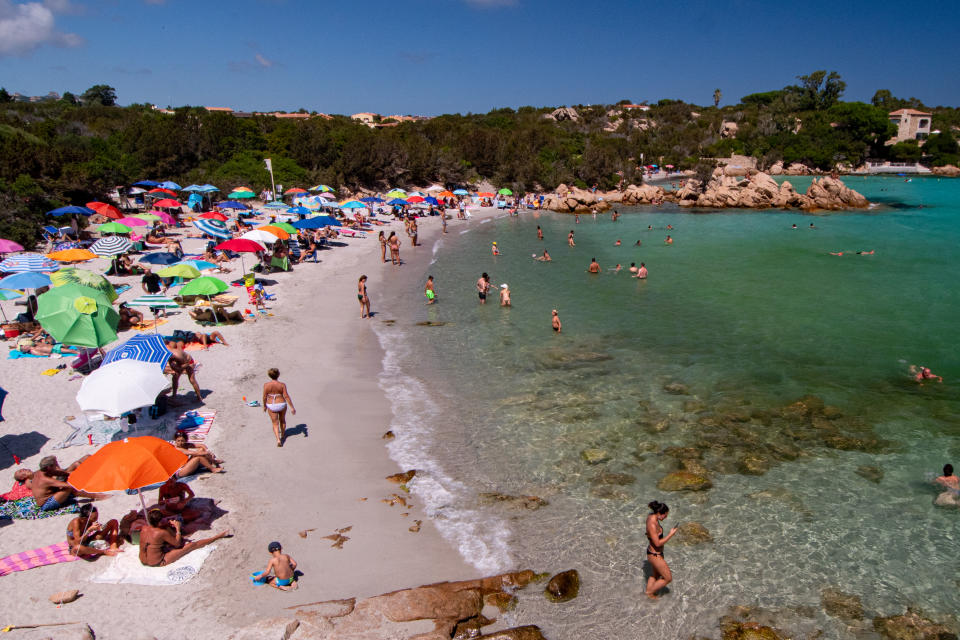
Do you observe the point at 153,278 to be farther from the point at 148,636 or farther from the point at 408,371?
the point at 148,636

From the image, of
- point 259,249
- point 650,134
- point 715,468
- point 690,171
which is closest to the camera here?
point 715,468

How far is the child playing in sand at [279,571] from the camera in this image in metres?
6.62

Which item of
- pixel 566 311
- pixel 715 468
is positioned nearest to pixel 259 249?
pixel 566 311

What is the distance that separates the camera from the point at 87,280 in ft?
42.5

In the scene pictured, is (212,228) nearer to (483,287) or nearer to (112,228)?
(112,228)

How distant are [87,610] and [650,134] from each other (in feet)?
383

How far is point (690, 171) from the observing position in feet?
314

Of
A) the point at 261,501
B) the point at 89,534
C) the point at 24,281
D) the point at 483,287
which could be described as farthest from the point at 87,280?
the point at 483,287

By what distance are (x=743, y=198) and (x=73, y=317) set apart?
55.4m

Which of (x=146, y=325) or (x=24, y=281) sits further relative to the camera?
(x=146, y=325)

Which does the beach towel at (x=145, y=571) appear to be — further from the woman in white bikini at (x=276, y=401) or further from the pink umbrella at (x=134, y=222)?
the pink umbrella at (x=134, y=222)

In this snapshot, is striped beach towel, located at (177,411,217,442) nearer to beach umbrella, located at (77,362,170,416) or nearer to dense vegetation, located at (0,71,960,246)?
beach umbrella, located at (77,362,170,416)

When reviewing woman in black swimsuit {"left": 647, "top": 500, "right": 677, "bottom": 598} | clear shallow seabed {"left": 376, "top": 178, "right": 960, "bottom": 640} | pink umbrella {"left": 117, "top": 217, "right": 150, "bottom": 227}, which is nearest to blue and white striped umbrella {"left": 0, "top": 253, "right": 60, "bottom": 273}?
clear shallow seabed {"left": 376, "top": 178, "right": 960, "bottom": 640}

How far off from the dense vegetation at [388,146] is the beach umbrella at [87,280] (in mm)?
11287
